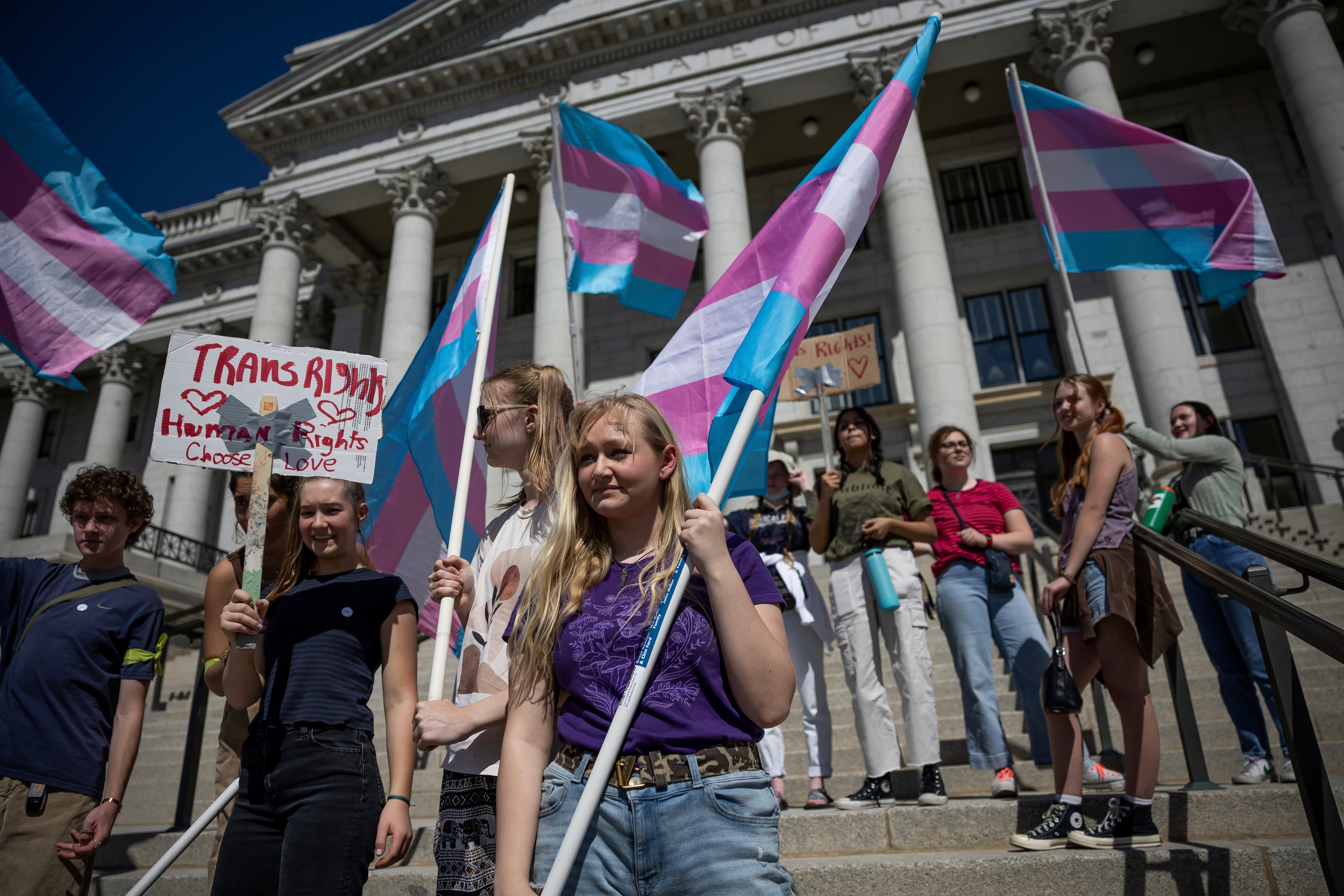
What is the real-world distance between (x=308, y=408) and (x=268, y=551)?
93 centimetres

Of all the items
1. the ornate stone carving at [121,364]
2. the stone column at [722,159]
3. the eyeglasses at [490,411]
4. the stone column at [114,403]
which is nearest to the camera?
the eyeglasses at [490,411]

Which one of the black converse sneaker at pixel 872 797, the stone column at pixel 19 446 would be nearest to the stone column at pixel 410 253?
the stone column at pixel 19 446

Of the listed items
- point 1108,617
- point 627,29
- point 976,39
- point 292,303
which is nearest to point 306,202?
point 292,303

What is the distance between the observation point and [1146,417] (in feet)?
45.9

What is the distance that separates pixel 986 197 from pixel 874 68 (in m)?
5.01

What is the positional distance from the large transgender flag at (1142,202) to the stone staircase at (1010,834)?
11.3 feet

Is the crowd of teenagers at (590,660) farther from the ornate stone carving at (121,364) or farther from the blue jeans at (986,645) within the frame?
the ornate stone carving at (121,364)

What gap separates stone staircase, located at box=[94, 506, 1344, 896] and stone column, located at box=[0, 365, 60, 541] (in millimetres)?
25250

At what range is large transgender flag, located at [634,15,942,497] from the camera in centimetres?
302

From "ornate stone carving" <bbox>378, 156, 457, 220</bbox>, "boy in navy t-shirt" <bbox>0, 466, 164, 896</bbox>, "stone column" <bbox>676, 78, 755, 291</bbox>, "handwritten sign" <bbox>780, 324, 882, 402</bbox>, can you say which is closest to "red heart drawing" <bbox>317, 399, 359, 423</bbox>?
"boy in navy t-shirt" <bbox>0, 466, 164, 896</bbox>

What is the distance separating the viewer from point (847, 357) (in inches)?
342

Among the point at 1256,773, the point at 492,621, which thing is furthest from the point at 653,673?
the point at 1256,773

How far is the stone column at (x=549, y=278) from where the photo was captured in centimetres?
1731

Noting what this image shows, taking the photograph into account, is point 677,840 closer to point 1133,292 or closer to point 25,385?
point 1133,292
